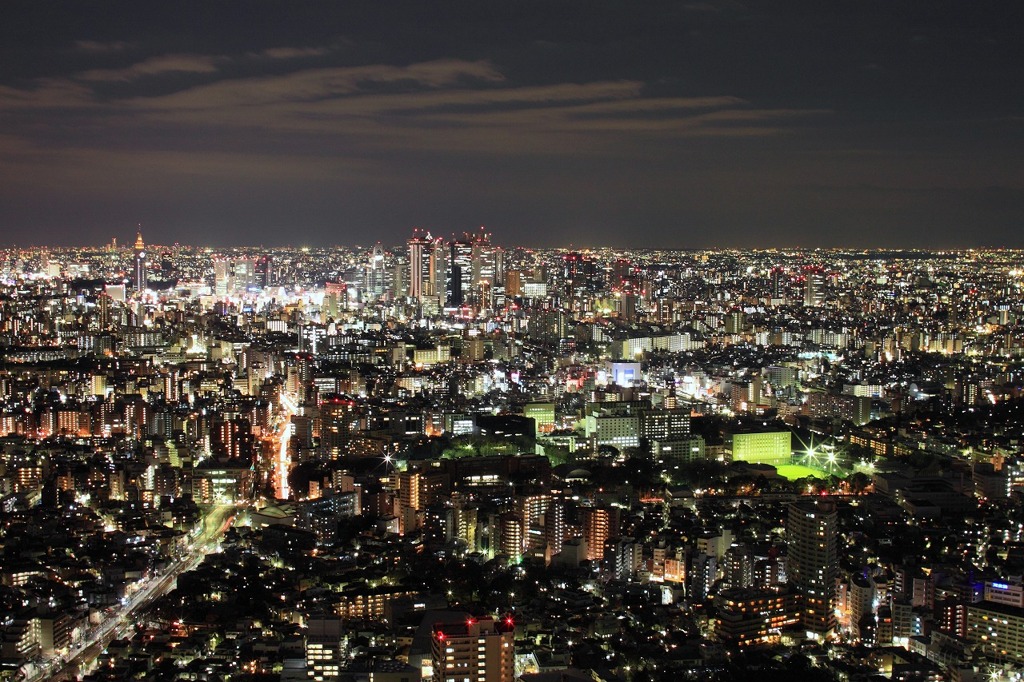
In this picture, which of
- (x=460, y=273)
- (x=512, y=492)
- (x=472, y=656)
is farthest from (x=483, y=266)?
(x=472, y=656)

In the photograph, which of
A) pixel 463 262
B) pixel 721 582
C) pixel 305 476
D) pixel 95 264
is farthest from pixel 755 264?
pixel 721 582

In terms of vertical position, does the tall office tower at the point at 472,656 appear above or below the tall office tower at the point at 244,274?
below

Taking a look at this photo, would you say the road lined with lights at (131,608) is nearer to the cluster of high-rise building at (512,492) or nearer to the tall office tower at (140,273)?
the cluster of high-rise building at (512,492)

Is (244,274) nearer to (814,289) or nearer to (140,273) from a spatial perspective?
(140,273)

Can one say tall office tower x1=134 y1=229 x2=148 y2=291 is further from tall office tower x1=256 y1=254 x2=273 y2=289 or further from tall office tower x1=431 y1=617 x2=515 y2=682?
tall office tower x1=431 y1=617 x2=515 y2=682

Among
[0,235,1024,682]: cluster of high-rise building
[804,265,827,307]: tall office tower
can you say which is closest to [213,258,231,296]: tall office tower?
[0,235,1024,682]: cluster of high-rise building

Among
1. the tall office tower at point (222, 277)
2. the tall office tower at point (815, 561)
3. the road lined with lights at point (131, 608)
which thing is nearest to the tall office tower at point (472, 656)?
the road lined with lights at point (131, 608)
